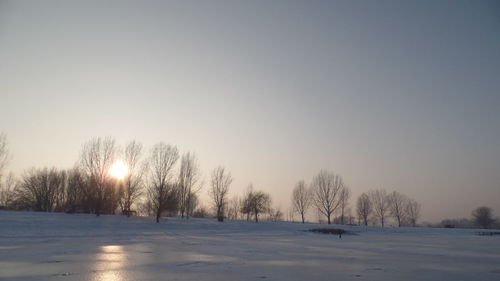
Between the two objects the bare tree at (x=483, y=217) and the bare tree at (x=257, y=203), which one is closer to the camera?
the bare tree at (x=257, y=203)

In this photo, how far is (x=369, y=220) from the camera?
76.5 meters

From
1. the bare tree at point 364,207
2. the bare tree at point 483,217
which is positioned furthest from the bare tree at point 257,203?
the bare tree at point 483,217

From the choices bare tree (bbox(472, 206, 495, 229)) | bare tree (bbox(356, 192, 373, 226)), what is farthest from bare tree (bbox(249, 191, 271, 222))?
bare tree (bbox(472, 206, 495, 229))

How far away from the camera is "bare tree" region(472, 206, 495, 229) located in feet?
297

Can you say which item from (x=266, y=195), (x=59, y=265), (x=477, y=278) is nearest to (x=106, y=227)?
(x=59, y=265)

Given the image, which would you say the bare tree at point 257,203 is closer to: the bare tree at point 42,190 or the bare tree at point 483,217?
the bare tree at point 42,190

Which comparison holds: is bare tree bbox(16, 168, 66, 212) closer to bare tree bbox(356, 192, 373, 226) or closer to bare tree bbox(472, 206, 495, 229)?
bare tree bbox(356, 192, 373, 226)

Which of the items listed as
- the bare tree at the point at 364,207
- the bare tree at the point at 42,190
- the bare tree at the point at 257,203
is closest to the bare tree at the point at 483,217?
the bare tree at the point at 364,207

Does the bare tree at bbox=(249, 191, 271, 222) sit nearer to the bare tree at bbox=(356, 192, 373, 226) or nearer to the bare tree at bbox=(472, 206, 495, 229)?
the bare tree at bbox=(356, 192, 373, 226)

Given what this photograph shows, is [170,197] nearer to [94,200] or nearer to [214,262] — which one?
[94,200]

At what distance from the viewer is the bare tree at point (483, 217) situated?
90500 millimetres

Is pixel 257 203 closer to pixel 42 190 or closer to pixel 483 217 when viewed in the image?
pixel 42 190

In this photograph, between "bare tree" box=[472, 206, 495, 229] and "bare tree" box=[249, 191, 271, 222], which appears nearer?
"bare tree" box=[249, 191, 271, 222]

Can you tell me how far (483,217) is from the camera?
91562 millimetres
